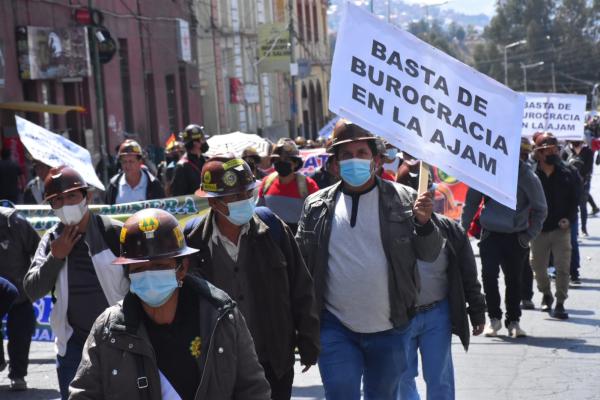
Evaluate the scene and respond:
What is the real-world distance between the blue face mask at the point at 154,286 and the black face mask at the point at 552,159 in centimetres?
854

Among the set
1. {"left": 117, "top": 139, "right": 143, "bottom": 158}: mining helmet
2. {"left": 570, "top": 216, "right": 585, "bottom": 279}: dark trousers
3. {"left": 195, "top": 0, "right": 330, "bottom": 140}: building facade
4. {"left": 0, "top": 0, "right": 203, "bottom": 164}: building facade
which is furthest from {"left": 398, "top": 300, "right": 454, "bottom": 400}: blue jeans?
{"left": 195, "top": 0, "right": 330, "bottom": 140}: building facade

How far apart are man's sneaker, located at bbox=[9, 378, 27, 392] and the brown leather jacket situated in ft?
17.3

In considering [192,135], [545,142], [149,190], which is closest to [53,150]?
[149,190]

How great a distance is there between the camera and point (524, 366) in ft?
31.0

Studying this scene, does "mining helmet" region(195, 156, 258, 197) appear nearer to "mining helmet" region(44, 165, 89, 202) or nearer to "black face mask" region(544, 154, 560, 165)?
"mining helmet" region(44, 165, 89, 202)

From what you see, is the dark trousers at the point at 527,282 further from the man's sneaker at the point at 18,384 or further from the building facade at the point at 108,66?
the building facade at the point at 108,66

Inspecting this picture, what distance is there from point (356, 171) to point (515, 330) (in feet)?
17.1

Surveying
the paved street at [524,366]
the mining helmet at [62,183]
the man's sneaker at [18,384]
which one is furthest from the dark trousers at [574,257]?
the mining helmet at [62,183]


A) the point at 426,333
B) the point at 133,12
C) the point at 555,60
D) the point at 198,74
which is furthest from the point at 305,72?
the point at 555,60

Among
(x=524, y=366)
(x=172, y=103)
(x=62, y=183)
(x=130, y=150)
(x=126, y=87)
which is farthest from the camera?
(x=172, y=103)

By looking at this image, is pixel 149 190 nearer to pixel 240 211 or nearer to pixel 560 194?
pixel 560 194

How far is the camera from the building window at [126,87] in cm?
3350

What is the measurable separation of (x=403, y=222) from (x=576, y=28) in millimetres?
113896

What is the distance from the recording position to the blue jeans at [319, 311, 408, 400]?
5980mm
